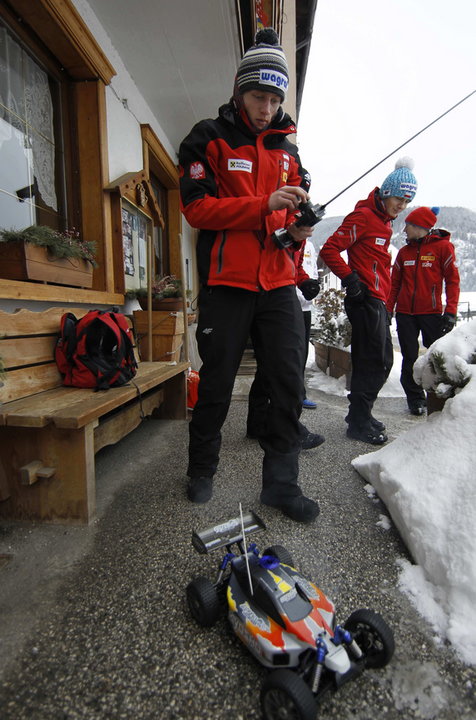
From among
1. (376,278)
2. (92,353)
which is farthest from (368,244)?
(92,353)

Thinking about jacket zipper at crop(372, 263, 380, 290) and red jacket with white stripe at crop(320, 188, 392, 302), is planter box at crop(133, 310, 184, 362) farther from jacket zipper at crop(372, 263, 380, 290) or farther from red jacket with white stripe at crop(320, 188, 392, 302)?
jacket zipper at crop(372, 263, 380, 290)

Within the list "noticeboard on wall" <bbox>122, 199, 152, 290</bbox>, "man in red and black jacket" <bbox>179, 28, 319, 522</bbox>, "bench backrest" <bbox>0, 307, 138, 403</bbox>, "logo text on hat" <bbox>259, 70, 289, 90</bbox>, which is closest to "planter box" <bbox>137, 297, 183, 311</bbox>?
"noticeboard on wall" <bbox>122, 199, 152, 290</bbox>

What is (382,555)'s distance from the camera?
1.54 metres

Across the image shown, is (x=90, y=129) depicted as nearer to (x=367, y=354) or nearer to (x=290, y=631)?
(x=367, y=354)

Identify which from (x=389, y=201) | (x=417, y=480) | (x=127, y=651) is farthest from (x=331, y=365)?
(x=127, y=651)

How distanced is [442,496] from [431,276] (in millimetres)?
3070

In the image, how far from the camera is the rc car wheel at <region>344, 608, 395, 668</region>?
Answer: 3.29 feet

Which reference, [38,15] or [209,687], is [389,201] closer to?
[38,15]

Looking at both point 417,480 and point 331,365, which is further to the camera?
point 331,365

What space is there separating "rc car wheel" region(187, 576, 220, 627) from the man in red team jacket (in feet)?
6.40

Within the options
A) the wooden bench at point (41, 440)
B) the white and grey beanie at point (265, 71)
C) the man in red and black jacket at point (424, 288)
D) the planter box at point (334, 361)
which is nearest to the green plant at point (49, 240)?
the wooden bench at point (41, 440)

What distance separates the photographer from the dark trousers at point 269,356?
186cm

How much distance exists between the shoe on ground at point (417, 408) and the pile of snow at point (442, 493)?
68.7 inches

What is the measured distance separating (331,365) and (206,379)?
3.96 metres
